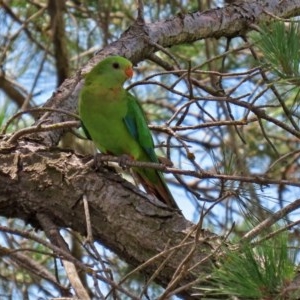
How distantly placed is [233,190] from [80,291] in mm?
449

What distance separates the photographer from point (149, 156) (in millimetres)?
2918

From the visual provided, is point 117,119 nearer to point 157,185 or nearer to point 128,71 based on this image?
point 128,71

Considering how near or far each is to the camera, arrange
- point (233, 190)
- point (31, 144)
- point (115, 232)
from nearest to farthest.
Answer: point (233, 190) → point (115, 232) → point (31, 144)

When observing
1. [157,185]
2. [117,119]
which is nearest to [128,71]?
[117,119]

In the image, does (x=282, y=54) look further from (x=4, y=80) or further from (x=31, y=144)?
(x=4, y=80)

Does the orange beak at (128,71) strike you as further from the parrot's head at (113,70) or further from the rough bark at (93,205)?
the rough bark at (93,205)

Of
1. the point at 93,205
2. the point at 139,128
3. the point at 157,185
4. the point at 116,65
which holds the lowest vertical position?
the point at 93,205

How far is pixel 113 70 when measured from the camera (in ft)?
9.33

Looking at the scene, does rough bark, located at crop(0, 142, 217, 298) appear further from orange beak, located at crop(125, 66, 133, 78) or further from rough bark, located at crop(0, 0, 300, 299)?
orange beak, located at crop(125, 66, 133, 78)

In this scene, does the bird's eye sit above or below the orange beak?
below

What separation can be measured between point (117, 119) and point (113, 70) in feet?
0.56

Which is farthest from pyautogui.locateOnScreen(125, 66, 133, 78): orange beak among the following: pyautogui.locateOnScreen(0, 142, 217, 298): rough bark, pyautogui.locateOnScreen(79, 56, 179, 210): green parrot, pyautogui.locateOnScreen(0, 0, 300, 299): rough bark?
pyautogui.locateOnScreen(0, 142, 217, 298): rough bark

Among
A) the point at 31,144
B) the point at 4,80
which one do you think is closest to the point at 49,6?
the point at 4,80

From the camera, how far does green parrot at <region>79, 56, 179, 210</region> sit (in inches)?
110
